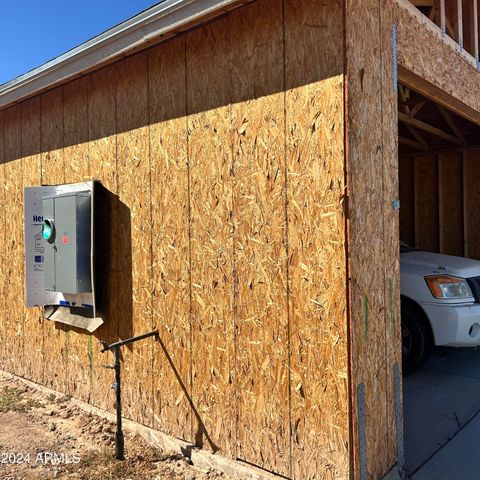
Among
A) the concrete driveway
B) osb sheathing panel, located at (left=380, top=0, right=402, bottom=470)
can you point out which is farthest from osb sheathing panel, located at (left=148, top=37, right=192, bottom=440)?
the concrete driveway

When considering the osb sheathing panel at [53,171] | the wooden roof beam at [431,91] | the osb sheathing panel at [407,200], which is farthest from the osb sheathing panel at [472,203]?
the osb sheathing panel at [53,171]

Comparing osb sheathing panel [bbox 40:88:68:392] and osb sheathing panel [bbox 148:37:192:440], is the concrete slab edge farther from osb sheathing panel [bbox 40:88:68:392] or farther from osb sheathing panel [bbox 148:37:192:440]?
osb sheathing panel [bbox 40:88:68:392]

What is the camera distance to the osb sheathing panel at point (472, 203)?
8.58 m

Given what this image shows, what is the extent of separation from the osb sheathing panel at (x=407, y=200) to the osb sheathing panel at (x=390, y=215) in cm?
682

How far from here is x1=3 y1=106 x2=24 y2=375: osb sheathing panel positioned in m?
5.45

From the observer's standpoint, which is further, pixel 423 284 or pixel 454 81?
pixel 423 284

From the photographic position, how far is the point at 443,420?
3967 mm

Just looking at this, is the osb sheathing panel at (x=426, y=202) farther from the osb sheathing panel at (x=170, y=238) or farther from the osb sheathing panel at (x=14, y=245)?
the osb sheathing panel at (x=14, y=245)

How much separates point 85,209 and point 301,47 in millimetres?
2505

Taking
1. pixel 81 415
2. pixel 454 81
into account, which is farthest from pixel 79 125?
pixel 454 81

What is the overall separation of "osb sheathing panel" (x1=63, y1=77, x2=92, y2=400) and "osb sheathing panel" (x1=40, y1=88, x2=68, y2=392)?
0.10 meters

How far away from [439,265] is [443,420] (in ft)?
6.48

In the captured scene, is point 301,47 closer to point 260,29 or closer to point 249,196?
point 260,29

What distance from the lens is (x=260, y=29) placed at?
3.09 meters
